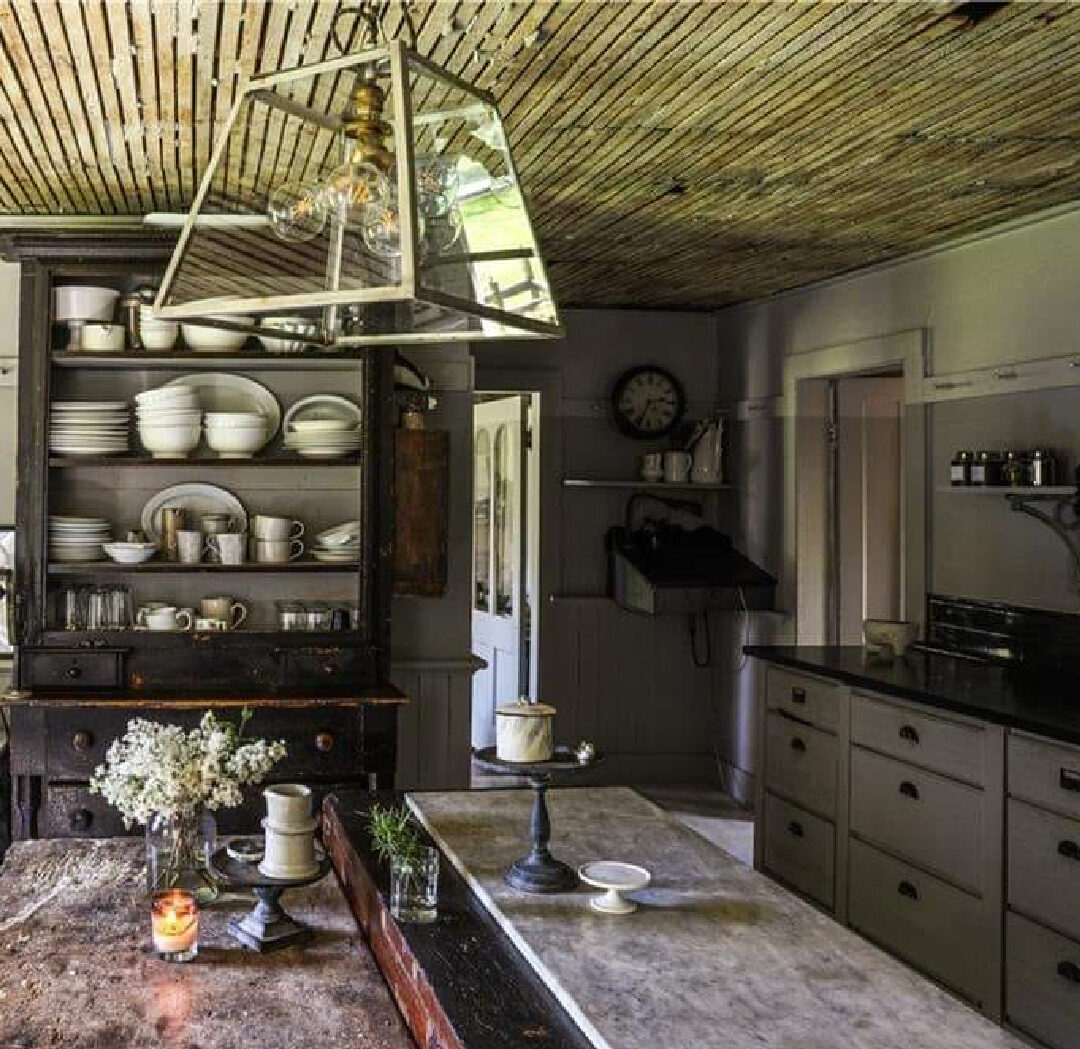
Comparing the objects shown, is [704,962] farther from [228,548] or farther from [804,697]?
[228,548]

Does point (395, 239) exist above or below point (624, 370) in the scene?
below

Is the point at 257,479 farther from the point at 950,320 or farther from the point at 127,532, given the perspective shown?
the point at 950,320

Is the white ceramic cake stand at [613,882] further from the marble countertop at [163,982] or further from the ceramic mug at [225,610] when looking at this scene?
the ceramic mug at [225,610]

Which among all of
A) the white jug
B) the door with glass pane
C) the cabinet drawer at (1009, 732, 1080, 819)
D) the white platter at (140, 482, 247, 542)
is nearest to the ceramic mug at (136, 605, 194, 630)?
the white platter at (140, 482, 247, 542)

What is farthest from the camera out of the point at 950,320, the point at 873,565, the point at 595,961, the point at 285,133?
the point at 873,565

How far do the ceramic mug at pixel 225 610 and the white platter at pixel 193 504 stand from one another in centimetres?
27

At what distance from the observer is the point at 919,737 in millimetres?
3840

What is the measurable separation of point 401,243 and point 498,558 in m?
5.62

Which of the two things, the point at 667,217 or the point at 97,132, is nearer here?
the point at 97,132

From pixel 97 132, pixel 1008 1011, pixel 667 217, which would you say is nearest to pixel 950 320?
pixel 667 217

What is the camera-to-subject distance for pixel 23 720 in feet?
13.4

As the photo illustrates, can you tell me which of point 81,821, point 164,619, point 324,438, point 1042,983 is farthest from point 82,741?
point 1042,983

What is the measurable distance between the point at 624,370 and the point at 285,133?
4723 millimetres

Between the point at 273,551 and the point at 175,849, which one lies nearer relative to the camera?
the point at 175,849
